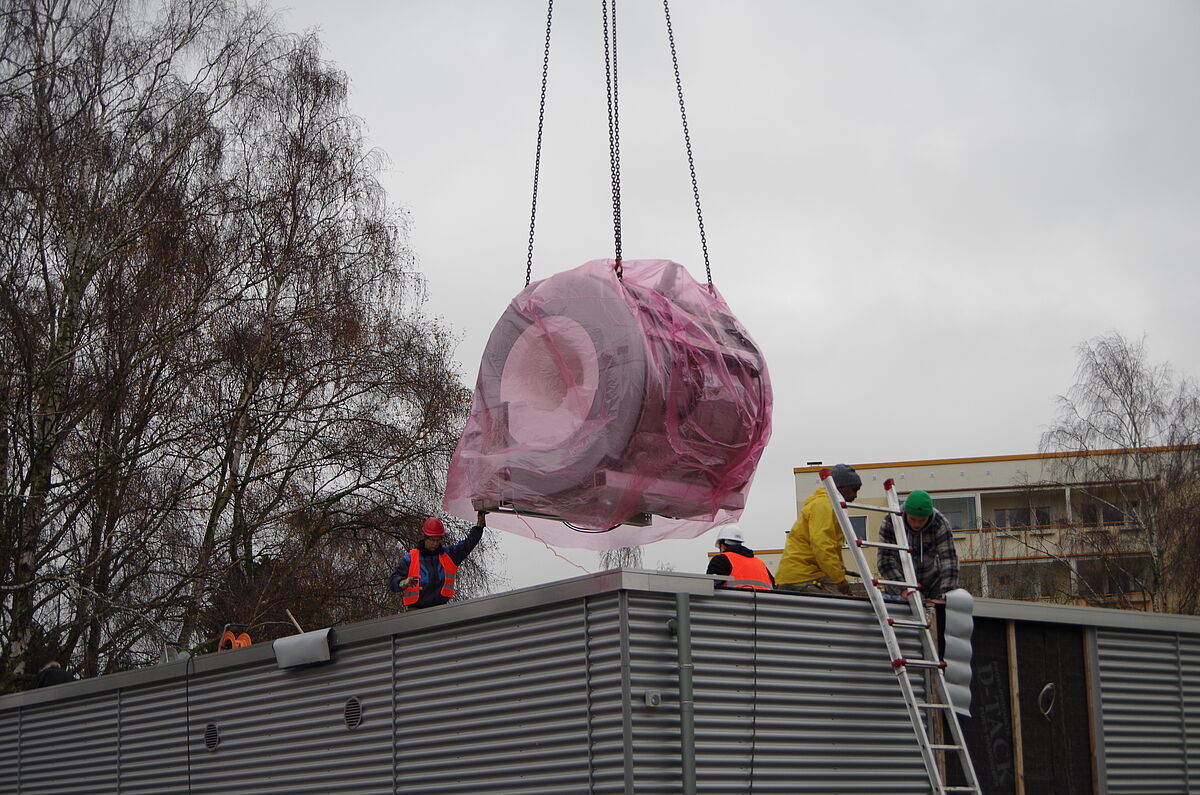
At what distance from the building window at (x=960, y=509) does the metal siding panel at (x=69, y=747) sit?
39.6 m

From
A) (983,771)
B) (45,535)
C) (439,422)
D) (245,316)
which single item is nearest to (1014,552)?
(439,422)

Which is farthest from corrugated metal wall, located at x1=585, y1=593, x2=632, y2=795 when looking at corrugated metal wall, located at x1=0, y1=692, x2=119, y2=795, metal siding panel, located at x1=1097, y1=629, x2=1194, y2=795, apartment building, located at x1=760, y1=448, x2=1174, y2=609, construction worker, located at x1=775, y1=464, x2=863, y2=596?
apartment building, located at x1=760, y1=448, x2=1174, y2=609

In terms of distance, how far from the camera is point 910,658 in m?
8.30

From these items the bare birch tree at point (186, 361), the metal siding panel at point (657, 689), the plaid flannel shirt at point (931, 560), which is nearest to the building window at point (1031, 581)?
the bare birch tree at point (186, 361)

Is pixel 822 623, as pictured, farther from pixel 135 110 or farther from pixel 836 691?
pixel 135 110

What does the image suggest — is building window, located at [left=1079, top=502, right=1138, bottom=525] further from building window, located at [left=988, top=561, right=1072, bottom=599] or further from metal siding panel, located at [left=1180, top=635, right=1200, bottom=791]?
metal siding panel, located at [left=1180, top=635, right=1200, bottom=791]

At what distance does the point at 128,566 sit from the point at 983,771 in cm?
1429

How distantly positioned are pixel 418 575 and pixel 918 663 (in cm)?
428

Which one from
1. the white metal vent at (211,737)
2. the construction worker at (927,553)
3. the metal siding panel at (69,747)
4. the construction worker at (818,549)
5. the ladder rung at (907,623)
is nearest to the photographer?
the ladder rung at (907,623)

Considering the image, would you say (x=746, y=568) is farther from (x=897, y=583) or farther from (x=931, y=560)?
(x=897, y=583)

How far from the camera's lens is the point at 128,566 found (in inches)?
770

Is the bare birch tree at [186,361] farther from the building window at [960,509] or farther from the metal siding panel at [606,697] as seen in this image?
the building window at [960,509]

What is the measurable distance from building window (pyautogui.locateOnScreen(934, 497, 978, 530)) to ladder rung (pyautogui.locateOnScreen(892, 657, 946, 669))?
135 feet

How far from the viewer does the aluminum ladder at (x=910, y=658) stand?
305 inches
